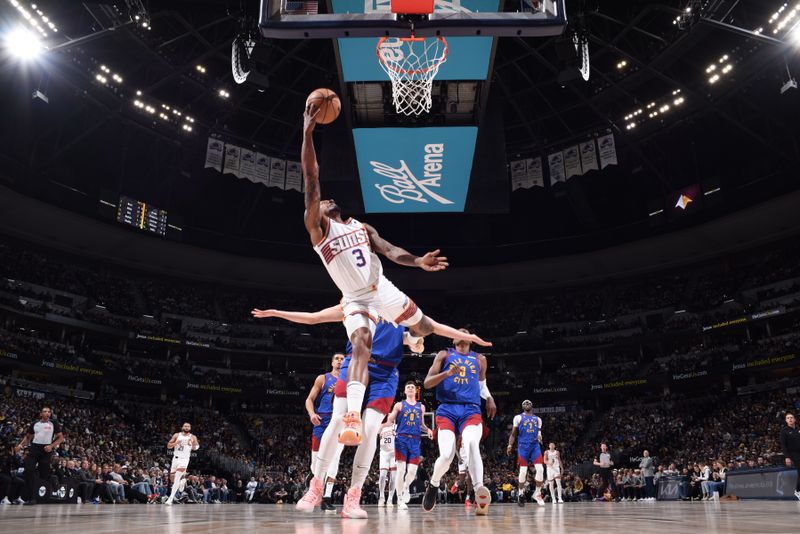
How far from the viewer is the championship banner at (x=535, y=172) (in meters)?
33.2

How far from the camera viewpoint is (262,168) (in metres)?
32.9

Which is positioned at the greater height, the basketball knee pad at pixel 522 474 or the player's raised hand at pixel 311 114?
the player's raised hand at pixel 311 114

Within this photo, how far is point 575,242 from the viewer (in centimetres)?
4156

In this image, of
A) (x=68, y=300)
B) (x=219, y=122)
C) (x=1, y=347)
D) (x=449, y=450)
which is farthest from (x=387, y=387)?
(x=68, y=300)

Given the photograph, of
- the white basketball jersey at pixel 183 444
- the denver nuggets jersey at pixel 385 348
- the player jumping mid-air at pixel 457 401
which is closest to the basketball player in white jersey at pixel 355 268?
the denver nuggets jersey at pixel 385 348

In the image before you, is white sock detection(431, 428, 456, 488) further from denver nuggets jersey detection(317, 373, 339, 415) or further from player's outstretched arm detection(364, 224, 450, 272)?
player's outstretched arm detection(364, 224, 450, 272)

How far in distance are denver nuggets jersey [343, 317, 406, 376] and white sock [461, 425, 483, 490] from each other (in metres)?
2.50

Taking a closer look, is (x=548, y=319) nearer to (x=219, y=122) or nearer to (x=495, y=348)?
(x=495, y=348)

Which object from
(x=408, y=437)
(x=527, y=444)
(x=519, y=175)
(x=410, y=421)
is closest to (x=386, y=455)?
(x=408, y=437)

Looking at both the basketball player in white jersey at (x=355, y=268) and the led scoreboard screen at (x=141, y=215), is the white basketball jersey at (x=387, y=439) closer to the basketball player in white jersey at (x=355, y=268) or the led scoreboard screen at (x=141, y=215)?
the basketball player in white jersey at (x=355, y=268)

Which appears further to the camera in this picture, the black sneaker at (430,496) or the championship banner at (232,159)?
the championship banner at (232,159)

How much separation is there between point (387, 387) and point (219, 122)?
92.6 feet

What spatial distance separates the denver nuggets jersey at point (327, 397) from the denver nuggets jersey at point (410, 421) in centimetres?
259

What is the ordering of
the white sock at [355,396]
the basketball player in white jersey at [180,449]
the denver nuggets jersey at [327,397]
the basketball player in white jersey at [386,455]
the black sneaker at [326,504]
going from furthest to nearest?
the basketball player in white jersey at [180,449], the basketball player in white jersey at [386,455], the denver nuggets jersey at [327,397], the black sneaker at [326,504], the white sock at [355,396]
